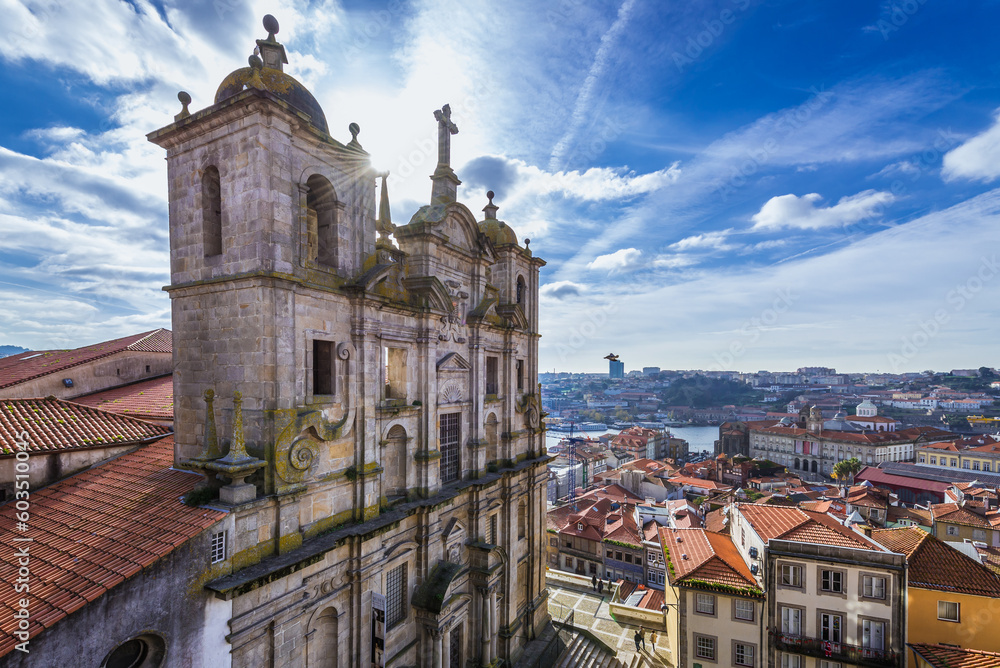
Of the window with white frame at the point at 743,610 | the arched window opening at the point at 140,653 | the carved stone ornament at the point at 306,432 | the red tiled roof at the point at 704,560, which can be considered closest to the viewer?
the arched window opening at the point at 140,653

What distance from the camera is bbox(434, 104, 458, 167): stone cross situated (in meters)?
22.6

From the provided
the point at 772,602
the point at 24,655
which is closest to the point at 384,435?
the point at 24,655

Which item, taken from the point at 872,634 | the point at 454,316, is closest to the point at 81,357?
the point at 454,316

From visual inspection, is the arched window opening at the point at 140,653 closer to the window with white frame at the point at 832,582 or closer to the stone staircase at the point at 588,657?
the stone staircase at the point at 588,657

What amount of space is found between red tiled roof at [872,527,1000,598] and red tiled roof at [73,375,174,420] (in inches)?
1355

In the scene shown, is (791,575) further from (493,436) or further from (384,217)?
(384,217)

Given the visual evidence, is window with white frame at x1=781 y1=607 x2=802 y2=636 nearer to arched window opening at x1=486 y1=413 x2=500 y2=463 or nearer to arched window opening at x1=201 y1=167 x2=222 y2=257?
arched window opening at x1=486 y1=413 x2=500 y2=463

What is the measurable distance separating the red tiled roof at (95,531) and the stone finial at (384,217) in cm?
1086

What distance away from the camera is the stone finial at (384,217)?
60.9ft

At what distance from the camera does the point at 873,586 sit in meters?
21.2

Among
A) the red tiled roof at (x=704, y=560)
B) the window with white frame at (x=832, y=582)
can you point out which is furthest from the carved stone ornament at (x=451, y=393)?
the window with white frame at (x=832, y=582)

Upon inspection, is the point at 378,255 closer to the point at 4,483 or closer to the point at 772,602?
the point at 4,483

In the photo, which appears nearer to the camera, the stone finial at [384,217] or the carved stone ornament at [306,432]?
the carved stone ornament at [306,432]

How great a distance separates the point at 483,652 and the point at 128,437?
17696 mm
